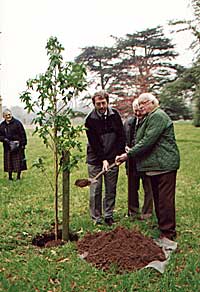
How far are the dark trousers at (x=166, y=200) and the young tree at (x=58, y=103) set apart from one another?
3.09 feet

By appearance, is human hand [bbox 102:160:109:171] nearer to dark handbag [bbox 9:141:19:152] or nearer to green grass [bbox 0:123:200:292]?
green grass [bbox 0:123:200:292]

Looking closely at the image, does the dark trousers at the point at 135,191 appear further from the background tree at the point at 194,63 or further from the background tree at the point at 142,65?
the background tree at the point at 142,65

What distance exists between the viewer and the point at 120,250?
4.41 metres

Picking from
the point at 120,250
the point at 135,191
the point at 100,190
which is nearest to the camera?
the point at 120,250

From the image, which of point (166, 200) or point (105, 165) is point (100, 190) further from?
point (166, 200)

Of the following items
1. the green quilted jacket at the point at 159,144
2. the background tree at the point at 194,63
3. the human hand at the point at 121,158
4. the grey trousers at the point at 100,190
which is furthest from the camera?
the background tree at the point at 194,63

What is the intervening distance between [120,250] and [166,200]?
0.79 m

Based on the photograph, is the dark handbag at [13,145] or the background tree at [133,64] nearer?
the dark handbag at [13,145]

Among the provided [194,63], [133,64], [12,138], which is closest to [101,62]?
[133,64]

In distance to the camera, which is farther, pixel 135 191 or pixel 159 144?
pixel 135 191

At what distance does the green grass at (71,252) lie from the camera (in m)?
3.81

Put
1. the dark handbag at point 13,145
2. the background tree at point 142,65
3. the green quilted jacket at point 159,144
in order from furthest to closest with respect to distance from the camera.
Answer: the background tree at point 142,65
the dark handbag at point 13,145
the green quilted jacket at point 159,144

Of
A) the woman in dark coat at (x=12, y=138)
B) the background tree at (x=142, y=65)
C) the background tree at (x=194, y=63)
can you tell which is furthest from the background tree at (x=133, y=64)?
the woman in dark coat at (x=12, y=138)

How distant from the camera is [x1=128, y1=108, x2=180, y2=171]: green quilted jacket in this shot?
4680 mm
